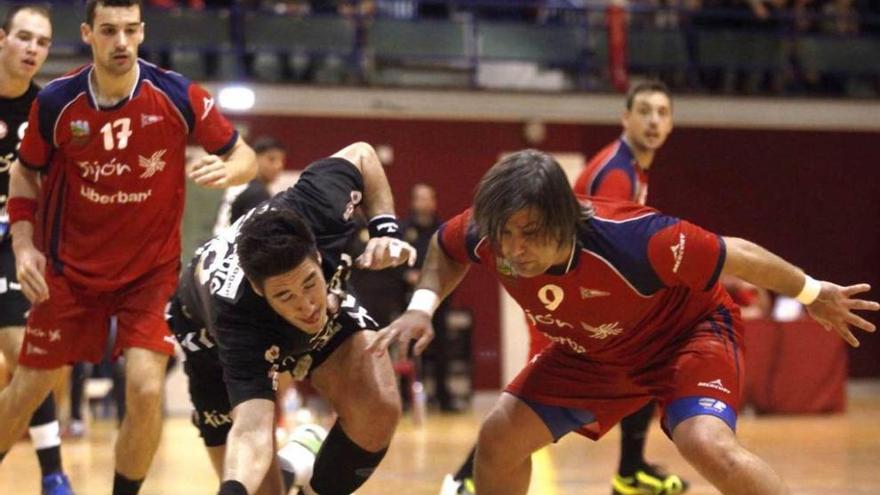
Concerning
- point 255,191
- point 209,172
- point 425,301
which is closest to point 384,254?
point 425,301

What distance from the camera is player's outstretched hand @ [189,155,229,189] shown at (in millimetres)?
5625

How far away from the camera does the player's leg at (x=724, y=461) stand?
464 centimetres

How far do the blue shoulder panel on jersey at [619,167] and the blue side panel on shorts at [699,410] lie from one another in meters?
2.34

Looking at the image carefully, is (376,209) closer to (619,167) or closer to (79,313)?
(79,313)

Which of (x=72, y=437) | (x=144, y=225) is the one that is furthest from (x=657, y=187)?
(x=144, y=225)

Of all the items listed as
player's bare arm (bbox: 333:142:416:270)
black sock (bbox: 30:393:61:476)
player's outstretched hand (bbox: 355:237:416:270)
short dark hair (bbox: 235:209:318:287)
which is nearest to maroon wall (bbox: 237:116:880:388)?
black sock (bbox: 30:393:61:476)

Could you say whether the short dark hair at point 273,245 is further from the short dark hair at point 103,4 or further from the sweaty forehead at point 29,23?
the sweaty forehead at point 29,23

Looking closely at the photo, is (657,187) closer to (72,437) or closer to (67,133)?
(72,437)

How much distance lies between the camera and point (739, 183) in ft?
61.7

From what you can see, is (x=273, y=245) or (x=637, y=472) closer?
(x=273, y=245)

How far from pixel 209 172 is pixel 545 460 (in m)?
4.59

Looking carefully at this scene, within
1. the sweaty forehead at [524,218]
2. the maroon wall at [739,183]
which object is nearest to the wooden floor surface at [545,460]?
the sweaty forehead at [524,218]

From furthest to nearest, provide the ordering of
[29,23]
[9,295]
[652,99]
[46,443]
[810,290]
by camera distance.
A: [652,99]
[46,443]
[9,295]
[29,23]
[810,290]

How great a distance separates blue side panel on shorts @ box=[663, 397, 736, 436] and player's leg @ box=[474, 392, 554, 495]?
1.56 ft
